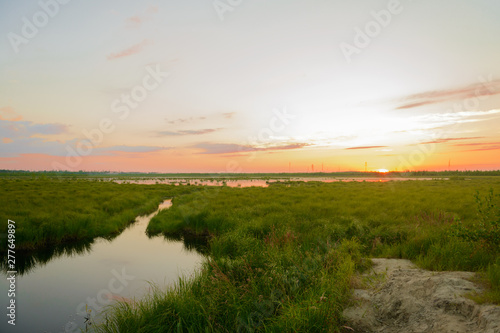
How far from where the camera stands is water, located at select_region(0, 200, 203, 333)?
8.42 m

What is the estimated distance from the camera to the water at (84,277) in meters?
8.42

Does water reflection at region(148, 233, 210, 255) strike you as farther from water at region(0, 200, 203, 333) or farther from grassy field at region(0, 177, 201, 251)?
grassy field at region(0, 177, 201, 251)

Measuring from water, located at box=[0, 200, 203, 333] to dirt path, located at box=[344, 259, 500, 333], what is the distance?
7.78m

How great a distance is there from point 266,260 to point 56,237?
1463 cm

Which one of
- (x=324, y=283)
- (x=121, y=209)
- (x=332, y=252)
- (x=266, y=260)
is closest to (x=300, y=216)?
(x=332, y=252)

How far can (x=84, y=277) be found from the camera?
1172 centimetres

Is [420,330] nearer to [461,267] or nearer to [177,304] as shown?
[461,267]

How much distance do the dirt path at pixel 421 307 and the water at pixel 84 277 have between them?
7.78m

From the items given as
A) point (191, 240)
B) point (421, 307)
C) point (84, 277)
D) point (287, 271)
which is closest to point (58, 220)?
point (84, 277)

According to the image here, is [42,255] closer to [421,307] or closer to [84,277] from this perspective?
[84,277]

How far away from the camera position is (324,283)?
21.5 ft

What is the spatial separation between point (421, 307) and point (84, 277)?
13.1 m

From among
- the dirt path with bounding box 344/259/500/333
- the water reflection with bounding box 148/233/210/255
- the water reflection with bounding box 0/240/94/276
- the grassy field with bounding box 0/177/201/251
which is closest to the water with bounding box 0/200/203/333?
the water reflection with bounding box 0/240/94/276

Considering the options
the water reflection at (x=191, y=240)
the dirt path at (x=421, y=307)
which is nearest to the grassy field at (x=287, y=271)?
the dirt path at (x=421, y=307)
